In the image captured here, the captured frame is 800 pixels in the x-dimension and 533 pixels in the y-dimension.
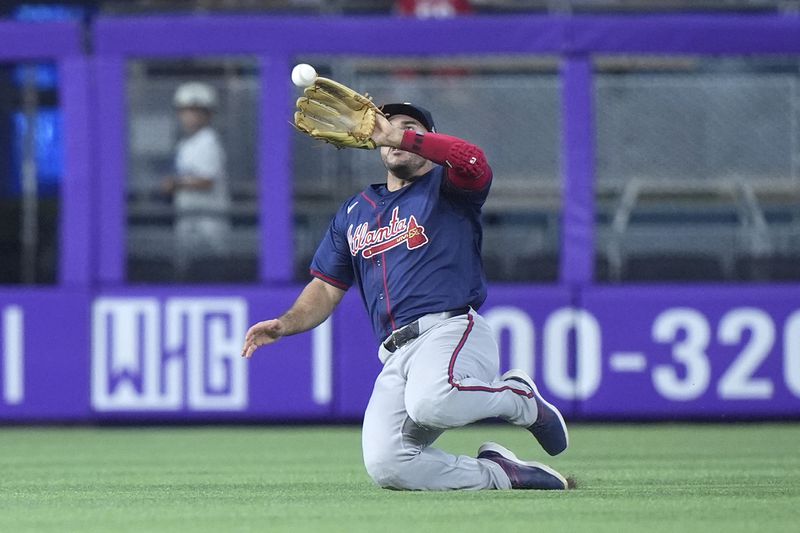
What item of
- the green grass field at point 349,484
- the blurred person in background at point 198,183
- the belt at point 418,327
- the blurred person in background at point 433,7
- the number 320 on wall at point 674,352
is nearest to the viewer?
the green grass field at point 349,484

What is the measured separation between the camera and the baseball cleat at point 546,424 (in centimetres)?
638

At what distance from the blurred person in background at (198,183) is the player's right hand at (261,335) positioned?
431cm

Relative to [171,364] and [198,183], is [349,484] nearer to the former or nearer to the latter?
[171,364]

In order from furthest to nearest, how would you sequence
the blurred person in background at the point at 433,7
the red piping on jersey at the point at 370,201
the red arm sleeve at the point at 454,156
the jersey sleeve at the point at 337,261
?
1. the blurred person in background at the point at 433,7
2. the jersey sleeve at the point at 337,261
3. the red piping on jersey at the point at 370,201
4. the red arm sleeve at the point at 454,156

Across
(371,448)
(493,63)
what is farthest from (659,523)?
(493,63)

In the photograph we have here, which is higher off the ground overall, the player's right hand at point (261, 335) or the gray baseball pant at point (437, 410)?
the player's right hand at point (261, 335)

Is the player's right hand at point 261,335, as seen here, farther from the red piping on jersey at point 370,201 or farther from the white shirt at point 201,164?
the white shirt at point 201,164

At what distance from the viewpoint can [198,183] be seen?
1059cm

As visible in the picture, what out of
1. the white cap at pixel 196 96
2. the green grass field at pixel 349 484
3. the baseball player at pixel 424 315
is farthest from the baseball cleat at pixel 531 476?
the white cap at pixel 196 96

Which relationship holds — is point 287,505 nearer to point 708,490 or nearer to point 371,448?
point 371,448

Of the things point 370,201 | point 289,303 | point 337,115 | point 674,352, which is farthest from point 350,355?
point 337,115

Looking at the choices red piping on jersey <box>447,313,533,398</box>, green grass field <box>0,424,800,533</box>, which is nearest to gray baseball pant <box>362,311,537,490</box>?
red piping on jersey <box>447,313,533,398</box>

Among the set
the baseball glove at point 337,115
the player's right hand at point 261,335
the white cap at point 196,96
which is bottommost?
the player's right hand at point 261,335

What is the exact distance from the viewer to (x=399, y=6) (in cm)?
1122
